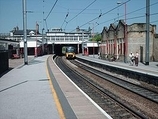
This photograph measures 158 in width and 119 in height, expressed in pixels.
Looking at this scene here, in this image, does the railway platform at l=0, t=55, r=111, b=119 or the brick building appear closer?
the railway platform at l=0, t=55, r=111, b=119

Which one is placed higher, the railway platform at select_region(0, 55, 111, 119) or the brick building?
the brick building

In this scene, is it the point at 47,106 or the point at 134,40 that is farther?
the point at 134,40

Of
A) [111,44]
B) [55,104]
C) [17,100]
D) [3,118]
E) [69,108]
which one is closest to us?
[3,118]

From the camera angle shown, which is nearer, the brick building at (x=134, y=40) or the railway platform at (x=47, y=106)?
the railway platform at (x=47, y=106)

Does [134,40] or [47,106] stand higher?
[134,40]

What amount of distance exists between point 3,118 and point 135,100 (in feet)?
26.0

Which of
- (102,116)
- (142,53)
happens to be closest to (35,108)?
(102,116)

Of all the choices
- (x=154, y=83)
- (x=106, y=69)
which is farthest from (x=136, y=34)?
(x=154, y=83)

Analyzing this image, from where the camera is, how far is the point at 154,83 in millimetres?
20453

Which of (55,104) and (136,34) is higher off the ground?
(136,34)

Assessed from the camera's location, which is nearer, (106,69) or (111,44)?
(106,69)

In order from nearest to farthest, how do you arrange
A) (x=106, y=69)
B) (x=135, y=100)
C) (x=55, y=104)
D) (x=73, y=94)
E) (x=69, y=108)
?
1. (x=69, y=108)
2. (x=55, y=104)
3. (x=73, y=94)
4. (x=135, y=100)
5. (x=106, y=69)

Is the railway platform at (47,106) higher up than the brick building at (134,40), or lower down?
lower down

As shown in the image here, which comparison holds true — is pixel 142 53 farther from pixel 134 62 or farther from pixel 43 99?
pixel 43 99
